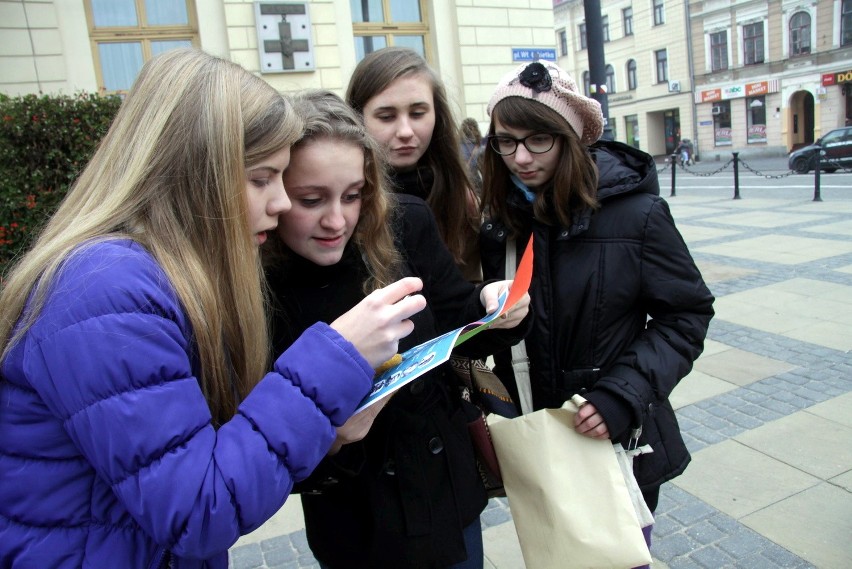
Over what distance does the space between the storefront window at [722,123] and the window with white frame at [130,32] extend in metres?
32.8

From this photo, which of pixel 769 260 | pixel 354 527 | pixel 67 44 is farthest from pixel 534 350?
pixel 67 44

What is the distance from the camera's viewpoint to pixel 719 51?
113 ft

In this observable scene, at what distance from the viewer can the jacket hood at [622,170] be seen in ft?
6.21

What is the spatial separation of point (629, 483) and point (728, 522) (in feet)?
5.08

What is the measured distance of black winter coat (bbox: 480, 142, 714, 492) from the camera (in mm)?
1844

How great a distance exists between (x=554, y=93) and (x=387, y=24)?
833cm

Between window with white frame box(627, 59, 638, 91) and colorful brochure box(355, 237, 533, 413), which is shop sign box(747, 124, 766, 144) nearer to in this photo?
window with white frame box(627, 59, 638, 91)

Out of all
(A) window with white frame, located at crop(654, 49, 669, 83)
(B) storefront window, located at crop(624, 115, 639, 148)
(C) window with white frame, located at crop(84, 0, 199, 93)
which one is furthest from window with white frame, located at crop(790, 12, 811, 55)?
(C) window with white frame, located at crop(84, 0, 199, 93)

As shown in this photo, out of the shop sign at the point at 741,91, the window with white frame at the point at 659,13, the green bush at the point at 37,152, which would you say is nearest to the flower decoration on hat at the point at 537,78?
the green bush at the point at 37,152

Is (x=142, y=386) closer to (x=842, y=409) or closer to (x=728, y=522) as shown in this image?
(x=728, y=522)

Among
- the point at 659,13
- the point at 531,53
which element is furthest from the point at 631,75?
the point at 531,53

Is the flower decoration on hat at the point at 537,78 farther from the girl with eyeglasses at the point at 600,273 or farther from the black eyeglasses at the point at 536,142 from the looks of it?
the black eyeglasses at the point at 536,142

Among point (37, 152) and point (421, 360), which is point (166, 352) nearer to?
point (421, 360)

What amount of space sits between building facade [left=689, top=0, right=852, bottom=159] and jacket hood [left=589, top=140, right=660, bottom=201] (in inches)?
1305
